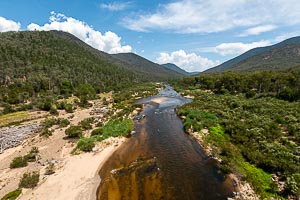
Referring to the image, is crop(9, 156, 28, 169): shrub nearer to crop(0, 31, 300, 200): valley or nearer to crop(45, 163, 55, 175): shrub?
crop(0, 31, 300, 200): valley

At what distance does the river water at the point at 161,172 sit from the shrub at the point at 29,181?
272 inches

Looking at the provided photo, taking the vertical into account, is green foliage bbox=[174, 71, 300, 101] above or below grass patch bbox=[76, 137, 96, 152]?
above

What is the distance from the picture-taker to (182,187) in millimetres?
22141

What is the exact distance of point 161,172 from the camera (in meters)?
25.3

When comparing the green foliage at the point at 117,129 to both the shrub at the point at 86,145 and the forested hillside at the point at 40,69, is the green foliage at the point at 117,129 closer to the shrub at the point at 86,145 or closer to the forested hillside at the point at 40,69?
the shrub at the point at 86,145

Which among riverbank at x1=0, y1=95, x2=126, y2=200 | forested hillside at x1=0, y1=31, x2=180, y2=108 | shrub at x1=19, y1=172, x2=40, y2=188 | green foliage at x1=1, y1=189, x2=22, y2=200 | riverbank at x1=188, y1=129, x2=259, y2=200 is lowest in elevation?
riverbank at x1=188, y1=129, x2=259, y2=200

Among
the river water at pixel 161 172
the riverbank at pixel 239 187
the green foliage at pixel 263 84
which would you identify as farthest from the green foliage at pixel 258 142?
the green foliage at pixel 263 84

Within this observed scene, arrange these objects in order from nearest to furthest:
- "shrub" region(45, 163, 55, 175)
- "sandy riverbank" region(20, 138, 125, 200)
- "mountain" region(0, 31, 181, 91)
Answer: "sandy riverbank" region(20, 138, 125, 200) → "shrub" region(45, 163, 55, 175) → "mountain" region(0, 31, 181, 91)

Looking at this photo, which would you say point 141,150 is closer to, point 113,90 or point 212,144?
point 212,144

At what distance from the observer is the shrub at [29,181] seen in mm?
22325

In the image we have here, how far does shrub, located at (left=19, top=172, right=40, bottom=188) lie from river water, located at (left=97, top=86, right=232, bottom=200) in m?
6.91

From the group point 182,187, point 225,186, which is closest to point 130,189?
point 182,187

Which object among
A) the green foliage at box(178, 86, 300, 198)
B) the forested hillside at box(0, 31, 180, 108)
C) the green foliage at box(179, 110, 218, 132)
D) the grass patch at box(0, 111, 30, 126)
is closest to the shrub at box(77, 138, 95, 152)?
the green foliage at box(179, 110, 218, 132)

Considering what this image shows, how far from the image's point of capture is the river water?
21.2 m
